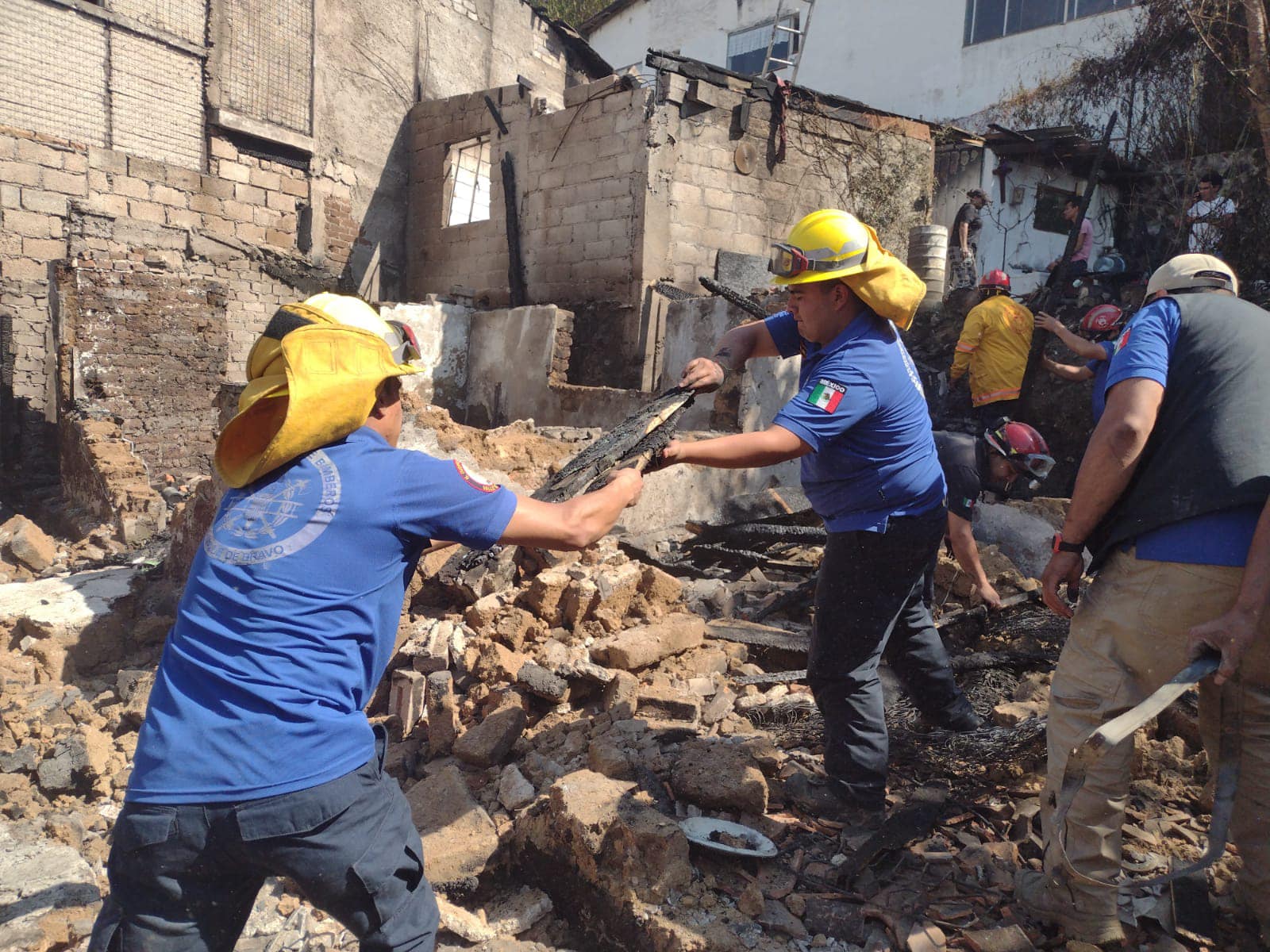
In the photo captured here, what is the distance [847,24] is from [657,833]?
18.3 meters

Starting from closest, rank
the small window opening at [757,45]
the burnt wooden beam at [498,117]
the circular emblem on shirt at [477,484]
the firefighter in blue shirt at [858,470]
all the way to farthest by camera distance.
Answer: the circular emblem on shirt at [477,484], the firefighter in blue shirt at [858,470], the burnt wooden beam at [498,117], the small window opening at [757,45]

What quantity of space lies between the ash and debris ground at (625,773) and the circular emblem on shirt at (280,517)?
1.37 m

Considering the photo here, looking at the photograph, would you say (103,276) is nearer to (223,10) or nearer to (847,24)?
(223,10)

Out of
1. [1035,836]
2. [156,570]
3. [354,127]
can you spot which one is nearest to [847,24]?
[354,127]

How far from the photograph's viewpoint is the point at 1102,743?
6.07 feet

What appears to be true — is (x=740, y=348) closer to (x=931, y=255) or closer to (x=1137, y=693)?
(x=1137, y=693)

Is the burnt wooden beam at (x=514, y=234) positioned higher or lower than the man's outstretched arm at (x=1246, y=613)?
higher

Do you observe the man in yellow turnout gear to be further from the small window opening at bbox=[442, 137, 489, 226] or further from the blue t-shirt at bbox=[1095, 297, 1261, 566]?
the small window opening at bbox=[442, 137, 489, 226]

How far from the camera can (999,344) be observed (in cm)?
696

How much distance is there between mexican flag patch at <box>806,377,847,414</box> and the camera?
254 centimetres

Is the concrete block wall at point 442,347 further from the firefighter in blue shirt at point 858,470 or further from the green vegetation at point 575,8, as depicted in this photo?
the green vegetation at point 575,8

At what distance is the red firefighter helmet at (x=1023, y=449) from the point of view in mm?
3799

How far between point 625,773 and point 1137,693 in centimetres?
166

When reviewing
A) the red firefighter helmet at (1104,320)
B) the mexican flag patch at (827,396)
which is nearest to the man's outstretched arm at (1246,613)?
the mexican flag patch at (827,396)
